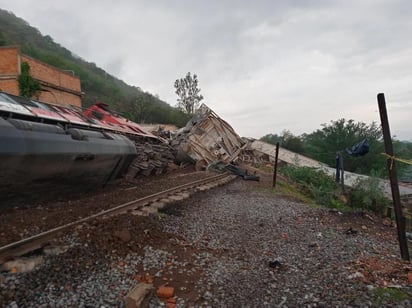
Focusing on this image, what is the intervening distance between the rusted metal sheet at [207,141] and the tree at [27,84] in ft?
31.1

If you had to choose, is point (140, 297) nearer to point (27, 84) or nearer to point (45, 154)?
point (45, 154)

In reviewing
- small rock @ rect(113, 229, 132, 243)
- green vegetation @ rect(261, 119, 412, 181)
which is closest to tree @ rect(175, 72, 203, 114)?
green vegetation @ rect(261, 119, 412, 181)

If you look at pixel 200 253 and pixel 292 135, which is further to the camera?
pixel 292 135

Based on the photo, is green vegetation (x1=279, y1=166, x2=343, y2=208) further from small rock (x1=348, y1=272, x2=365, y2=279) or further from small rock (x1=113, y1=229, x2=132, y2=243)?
small rock (x1=113, y1=229, x2=132, y2=243)

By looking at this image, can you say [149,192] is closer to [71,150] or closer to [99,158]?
[99,158]

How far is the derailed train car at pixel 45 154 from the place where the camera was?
4.50 meters

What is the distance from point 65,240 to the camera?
12.0 ft

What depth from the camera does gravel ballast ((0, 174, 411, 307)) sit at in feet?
8.50

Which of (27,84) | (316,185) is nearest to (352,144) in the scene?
(316,185)

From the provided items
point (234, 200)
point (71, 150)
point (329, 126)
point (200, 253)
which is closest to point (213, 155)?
point (234, 200)

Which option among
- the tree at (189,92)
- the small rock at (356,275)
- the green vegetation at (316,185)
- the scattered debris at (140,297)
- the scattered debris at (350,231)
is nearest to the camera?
the scattered debris at (140,297)

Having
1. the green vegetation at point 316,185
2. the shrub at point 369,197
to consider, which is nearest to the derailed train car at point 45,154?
the green vegetation at point 316,185

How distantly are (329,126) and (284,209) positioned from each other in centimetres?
2575

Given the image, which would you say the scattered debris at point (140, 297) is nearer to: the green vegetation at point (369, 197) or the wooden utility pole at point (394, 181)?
the wooden utility pole at point (394, 181)
